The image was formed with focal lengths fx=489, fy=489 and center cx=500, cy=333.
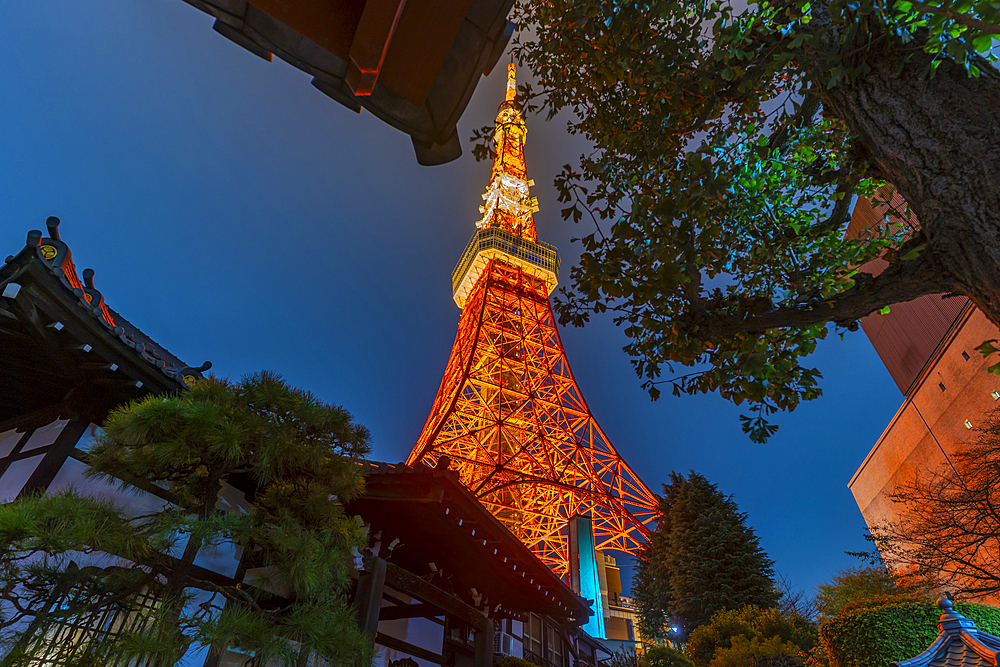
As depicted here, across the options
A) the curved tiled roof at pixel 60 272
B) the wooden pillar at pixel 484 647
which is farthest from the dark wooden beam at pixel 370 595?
the curved tiled roof at pixel 60 272

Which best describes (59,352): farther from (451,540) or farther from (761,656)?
(761,656)

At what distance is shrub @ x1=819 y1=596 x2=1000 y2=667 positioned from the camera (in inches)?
292

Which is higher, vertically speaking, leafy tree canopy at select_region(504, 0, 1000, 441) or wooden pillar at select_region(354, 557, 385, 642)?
leafy tree canopy at select_region(504, 0, 1000, 441)

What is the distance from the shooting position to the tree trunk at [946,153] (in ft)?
6.95

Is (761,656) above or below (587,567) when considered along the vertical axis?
below

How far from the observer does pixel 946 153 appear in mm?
2209

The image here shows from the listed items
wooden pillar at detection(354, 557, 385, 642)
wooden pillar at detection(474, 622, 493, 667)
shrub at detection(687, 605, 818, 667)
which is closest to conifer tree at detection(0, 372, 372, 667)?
wooden pillar at detection(354, 557, 385, 642)

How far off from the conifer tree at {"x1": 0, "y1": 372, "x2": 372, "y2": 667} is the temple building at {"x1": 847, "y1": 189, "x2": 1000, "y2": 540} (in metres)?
13.5

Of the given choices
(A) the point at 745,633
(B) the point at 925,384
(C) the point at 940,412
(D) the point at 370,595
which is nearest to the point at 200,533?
(D) the point at 370,595

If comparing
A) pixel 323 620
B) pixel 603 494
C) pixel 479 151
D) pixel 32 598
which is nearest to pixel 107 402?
pixel 32 598

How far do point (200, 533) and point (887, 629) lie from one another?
31.8 ft

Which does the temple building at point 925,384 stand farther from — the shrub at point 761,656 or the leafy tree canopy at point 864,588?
the shrub at point 761,656

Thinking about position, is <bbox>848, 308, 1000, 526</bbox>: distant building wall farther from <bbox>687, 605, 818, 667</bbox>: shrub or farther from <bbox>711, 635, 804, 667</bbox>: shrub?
<bbox>711, 635, 804, 667</bbox>: shrub

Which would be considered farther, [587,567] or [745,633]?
[587,567]
